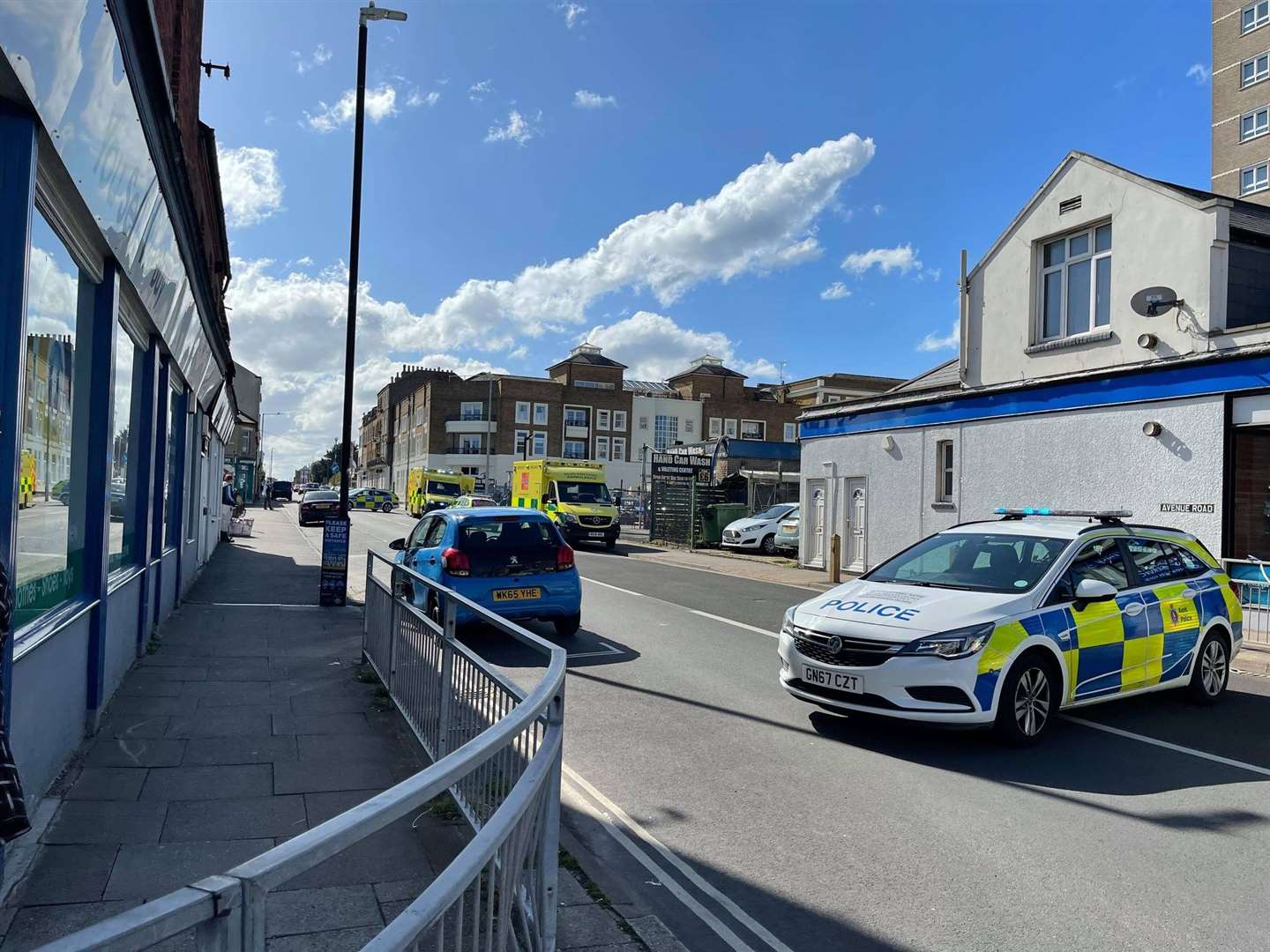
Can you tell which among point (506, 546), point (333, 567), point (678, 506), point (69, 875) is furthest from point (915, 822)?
point (678, 506)

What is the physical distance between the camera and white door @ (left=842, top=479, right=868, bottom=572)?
67.0 feet

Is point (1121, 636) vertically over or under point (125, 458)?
under

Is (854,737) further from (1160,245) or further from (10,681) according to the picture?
(1160,245)

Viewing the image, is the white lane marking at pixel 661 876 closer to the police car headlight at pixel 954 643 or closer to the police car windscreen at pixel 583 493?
the police car headlight at pixel 954 643

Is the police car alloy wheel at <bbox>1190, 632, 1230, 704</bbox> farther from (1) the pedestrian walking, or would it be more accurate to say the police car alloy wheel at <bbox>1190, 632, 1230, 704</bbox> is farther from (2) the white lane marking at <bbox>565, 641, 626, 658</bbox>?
(1) the pedestrian walking

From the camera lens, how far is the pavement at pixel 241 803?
12.1 ft

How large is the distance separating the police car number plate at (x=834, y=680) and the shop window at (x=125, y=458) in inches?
206

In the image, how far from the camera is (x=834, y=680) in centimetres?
657

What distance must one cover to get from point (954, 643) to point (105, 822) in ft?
16.6

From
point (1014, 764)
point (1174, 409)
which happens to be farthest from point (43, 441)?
point (1174, 409)

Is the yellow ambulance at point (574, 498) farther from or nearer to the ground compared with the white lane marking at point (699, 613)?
farther from the ground

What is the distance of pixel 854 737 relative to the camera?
22.3 feet

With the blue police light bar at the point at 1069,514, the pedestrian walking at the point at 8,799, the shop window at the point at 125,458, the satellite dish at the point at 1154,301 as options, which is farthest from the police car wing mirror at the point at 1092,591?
the satellite dish at the point at 1154,301

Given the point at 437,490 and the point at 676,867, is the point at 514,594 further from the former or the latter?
the point at 437,490
